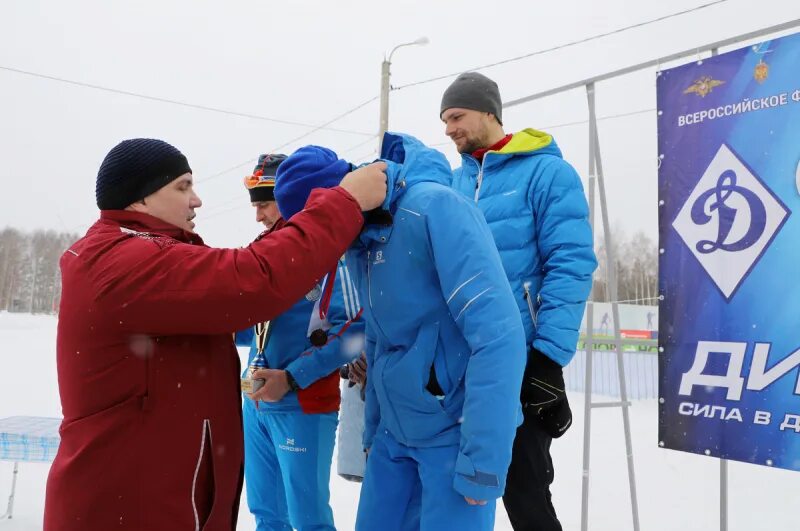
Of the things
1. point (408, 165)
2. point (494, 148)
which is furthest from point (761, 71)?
point (408, 165)

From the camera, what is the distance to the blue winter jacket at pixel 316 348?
235 cm

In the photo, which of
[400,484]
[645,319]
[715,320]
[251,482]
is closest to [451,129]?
[715,320]

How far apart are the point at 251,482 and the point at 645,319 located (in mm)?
12740

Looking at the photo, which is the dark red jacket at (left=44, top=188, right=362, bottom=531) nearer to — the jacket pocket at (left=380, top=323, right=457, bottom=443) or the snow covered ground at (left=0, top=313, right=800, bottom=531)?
the jacket pocket at (left=380, top=323, right=457, bottom=443)

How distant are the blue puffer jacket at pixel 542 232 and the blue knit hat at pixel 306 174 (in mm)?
983

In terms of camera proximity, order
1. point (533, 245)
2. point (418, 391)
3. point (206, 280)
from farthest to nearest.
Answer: point (533, 245)
point (418, 391)
point (206, 280)

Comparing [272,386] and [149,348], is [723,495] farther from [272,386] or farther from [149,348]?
[149,348]

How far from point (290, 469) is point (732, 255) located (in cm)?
216

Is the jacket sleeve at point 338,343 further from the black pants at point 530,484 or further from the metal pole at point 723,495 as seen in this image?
the metal pole at point 723,495

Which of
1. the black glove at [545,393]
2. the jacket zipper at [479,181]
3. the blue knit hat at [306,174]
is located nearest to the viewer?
the blue knit hat at [306,174]

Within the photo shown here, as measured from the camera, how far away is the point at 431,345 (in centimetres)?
153

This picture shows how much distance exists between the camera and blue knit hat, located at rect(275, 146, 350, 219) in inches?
64.6

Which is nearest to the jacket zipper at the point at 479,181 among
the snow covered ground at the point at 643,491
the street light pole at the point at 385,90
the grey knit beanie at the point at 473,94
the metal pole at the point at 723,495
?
the grey knit beanie at the point at 473,94

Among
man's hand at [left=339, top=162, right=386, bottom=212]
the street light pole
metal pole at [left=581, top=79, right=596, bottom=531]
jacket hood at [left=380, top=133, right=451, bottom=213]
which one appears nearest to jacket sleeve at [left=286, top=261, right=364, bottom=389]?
jacket hood at [left=380, top=133, right=451, bottom=213]
